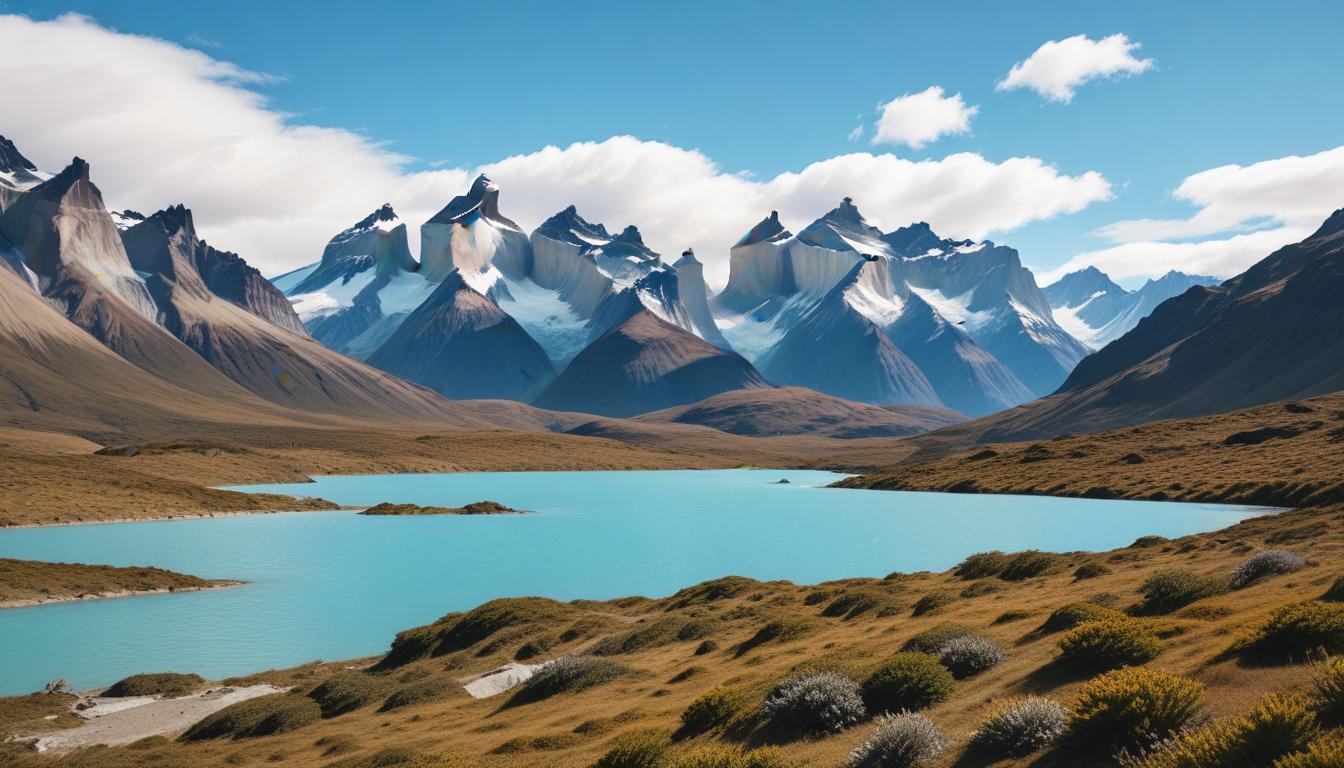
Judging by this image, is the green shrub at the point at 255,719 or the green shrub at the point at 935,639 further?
the green shrub at the point at 255,719

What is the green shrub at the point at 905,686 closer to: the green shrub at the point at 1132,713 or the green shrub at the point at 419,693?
the green shrub at the point at 1132,713

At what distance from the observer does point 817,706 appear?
17.9 metres

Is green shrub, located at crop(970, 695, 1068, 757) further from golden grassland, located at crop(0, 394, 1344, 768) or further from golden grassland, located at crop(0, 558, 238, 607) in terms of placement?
golden grassland, located at crop(0, 558, 238, 607)

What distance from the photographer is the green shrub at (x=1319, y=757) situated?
1007cm

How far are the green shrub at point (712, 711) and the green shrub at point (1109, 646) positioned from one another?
6.26m

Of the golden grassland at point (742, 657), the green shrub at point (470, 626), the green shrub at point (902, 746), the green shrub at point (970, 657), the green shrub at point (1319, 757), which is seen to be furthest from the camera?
the green shrub at point (470, 626)

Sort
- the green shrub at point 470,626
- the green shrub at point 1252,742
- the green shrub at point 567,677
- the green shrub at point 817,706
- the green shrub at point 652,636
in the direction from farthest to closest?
the green shrub at point 470,626 < the green shrub at point 652,636 < the green shrub at point 567,677 < the green shrub at point 817,706 < the green shrub at point 1252,742

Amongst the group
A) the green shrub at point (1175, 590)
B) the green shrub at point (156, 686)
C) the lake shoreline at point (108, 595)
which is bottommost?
the lake shoreline at point (108, 595)

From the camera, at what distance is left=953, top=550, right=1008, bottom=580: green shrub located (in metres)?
43.1

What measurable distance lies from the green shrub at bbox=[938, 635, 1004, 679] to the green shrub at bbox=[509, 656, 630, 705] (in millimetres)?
11527

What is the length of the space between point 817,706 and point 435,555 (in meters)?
64.6

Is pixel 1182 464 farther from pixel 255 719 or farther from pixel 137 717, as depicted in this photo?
pixel 137 717

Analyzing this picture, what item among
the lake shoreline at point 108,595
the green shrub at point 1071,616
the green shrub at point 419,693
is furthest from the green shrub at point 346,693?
the lake shoreline at point 108,595

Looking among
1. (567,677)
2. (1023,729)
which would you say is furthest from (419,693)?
(1023,729)
